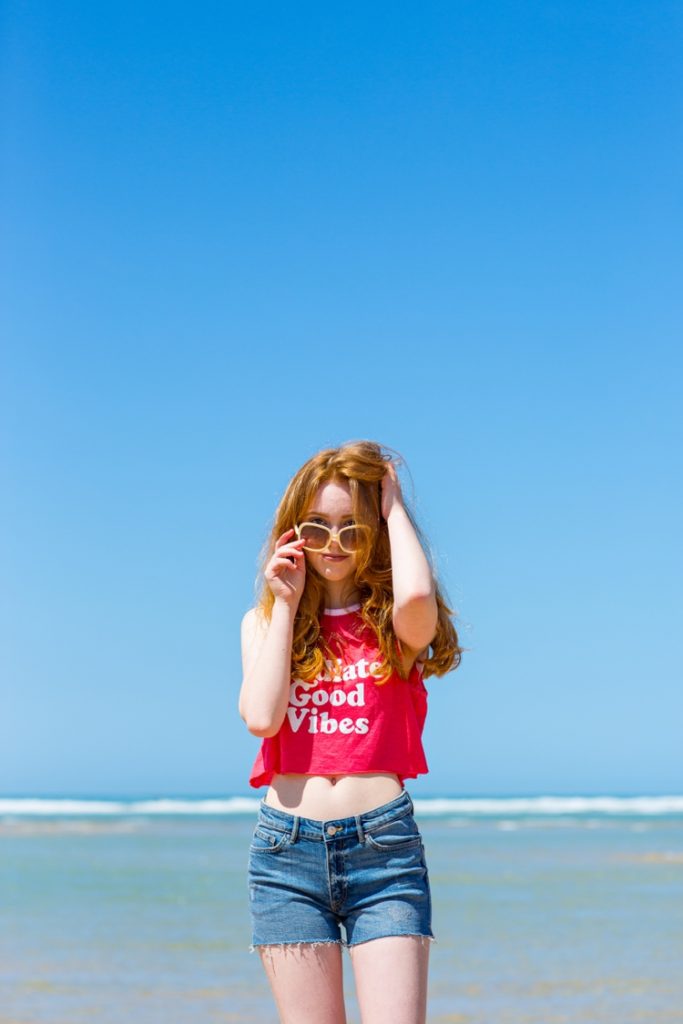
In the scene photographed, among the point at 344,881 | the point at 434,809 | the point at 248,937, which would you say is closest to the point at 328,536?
the point at 344,881

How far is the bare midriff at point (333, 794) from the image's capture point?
2.91 m

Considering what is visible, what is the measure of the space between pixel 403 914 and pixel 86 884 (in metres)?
7.78

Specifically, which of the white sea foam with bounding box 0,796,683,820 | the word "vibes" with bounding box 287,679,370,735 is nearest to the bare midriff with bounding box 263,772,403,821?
the word "vibes" with bounding box 287,679,370,735

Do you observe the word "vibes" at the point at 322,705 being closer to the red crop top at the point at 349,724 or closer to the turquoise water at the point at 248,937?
the red crop top at the point at 349,724

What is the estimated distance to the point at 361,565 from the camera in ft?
10.3

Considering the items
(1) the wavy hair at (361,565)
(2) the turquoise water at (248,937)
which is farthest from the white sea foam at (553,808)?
(1) the wavy hair at (361,565)

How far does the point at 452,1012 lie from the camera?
557 cm

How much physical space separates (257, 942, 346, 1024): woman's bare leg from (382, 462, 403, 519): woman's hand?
1.09 m

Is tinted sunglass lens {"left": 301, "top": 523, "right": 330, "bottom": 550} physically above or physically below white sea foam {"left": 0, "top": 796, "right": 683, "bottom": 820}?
below

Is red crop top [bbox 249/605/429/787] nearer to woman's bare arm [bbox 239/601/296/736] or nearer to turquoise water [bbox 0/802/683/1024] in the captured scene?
woman's bare arm [bbox 239/601/296/736]

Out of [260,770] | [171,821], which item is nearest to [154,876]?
[260,770]

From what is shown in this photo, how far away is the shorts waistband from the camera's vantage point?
2.87 meters

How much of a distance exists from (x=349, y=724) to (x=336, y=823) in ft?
0.82

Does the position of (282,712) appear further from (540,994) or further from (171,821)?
(171,821)
